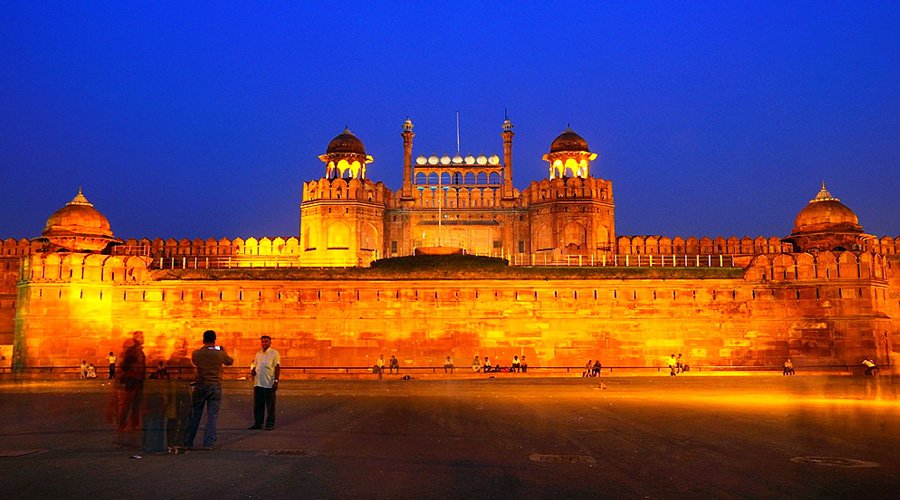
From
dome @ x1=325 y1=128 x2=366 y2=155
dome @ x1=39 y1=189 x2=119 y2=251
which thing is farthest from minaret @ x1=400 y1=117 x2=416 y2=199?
dome @ x1=39 y1=189 x2=119 y2=251

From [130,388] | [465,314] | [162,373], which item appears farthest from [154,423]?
[465,314]

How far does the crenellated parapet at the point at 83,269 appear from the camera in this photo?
109ft

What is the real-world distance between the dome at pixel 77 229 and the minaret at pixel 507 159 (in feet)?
81.1

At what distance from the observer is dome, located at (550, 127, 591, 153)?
5097 cm

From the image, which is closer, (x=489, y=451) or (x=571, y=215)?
(x=489, y=451)

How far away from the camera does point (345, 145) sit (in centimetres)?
5125

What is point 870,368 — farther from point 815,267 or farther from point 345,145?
point 345,145

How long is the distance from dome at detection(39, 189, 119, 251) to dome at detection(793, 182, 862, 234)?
1392 inches

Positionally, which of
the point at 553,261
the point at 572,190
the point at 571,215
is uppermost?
the point at 572,190

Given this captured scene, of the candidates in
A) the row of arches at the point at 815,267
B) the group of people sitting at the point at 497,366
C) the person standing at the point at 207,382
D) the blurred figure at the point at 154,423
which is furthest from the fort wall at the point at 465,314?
the person standing at the point at 207,382

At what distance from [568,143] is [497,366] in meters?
23.9

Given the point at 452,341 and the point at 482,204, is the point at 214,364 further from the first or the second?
the point at 482,204

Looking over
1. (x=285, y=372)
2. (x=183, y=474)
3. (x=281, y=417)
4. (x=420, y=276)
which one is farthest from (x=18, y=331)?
(x=183, y=474)

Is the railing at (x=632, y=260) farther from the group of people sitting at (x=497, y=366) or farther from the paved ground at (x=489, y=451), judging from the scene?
the paved ground at (x=489, y=451)
